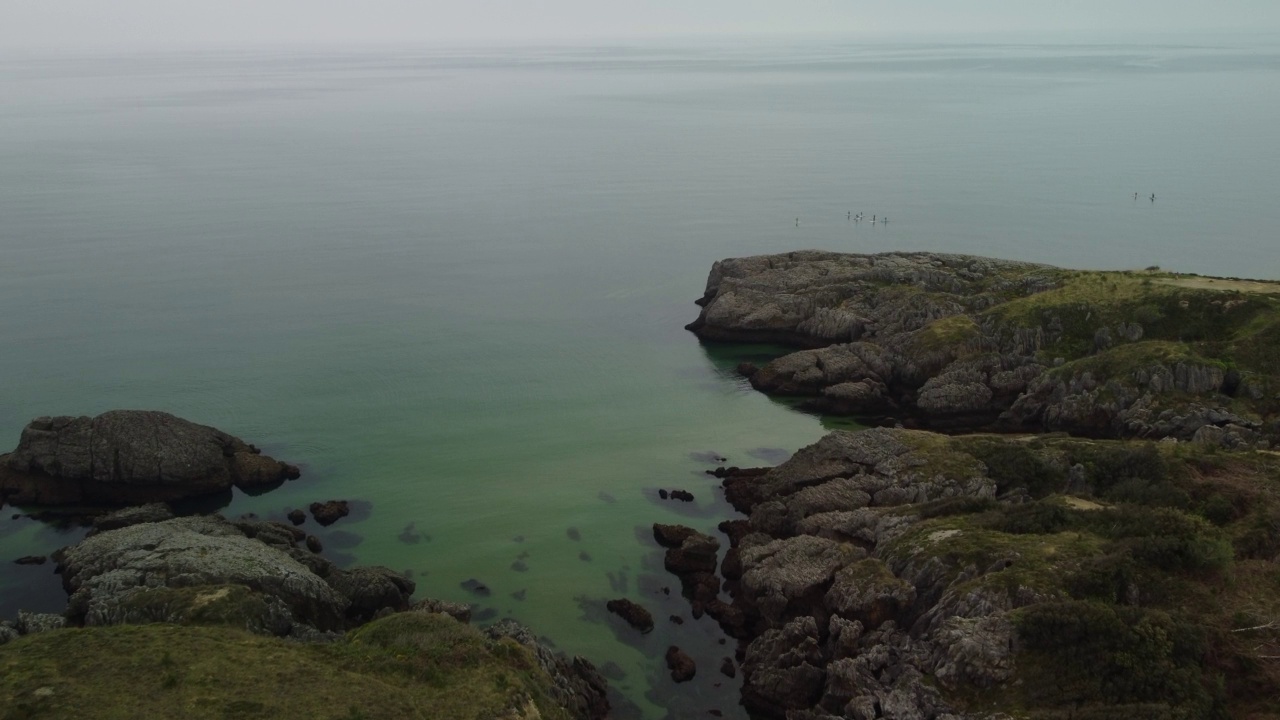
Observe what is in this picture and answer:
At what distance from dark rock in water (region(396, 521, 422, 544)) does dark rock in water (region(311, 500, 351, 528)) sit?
403 centimetres

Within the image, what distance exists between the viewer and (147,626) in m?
40.6

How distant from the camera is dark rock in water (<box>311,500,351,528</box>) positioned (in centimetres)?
5866

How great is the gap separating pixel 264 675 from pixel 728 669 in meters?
19.3

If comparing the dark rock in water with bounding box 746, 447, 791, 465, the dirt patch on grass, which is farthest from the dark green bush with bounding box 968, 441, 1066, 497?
the dirt patch on grass

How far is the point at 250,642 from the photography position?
39969mm

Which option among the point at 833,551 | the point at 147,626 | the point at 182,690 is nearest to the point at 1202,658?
the point at 833,551

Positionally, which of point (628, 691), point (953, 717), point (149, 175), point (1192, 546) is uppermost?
point (149, 175)

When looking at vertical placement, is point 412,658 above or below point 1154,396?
below

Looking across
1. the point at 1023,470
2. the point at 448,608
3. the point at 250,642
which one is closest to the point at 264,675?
the point at 250,642

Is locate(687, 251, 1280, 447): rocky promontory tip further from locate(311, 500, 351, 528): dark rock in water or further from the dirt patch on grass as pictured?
locate(311, 500, 351, 528): dark rock in water

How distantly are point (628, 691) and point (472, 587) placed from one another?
38.0 ft

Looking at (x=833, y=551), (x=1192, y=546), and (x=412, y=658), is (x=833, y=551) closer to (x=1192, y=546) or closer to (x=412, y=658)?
(x=1192, y=546)

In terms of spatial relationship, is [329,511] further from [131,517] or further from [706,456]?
[706,456]

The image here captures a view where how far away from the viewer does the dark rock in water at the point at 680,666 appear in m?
44.8
